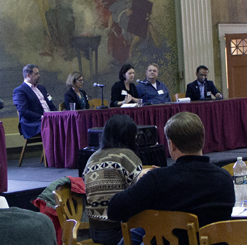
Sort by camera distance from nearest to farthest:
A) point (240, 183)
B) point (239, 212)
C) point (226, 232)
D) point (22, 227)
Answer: point (22, 227) → point (226, 232) → point (239, 212) → point (240, 183)

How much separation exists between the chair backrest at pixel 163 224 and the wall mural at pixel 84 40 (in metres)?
5.34

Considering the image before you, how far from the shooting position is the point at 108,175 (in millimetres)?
2217

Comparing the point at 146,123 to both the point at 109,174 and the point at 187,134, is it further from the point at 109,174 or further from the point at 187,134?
the point at 187,134

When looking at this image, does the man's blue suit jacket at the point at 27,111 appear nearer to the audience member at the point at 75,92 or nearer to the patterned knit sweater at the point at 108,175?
the audience member at the point at 75,92

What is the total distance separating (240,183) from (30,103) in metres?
3.86

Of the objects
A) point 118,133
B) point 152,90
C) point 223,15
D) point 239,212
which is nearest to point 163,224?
point 239,212

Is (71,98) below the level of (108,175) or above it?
above

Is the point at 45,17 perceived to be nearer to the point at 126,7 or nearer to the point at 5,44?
the point at 5,44

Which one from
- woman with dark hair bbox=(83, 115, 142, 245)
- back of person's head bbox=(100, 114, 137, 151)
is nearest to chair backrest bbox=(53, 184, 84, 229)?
woman with dark hair bbox=(83, 115, 142, 245)

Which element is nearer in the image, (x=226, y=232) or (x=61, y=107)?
(x=226, y=232)

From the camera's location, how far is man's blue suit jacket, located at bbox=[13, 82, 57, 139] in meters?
5.31

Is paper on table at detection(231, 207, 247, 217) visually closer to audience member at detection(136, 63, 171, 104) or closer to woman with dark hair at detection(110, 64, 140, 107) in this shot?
woman with dark hair at detection(110, 64, 140, 107)

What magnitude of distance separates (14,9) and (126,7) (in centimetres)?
214

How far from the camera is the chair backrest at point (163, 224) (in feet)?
4.59
